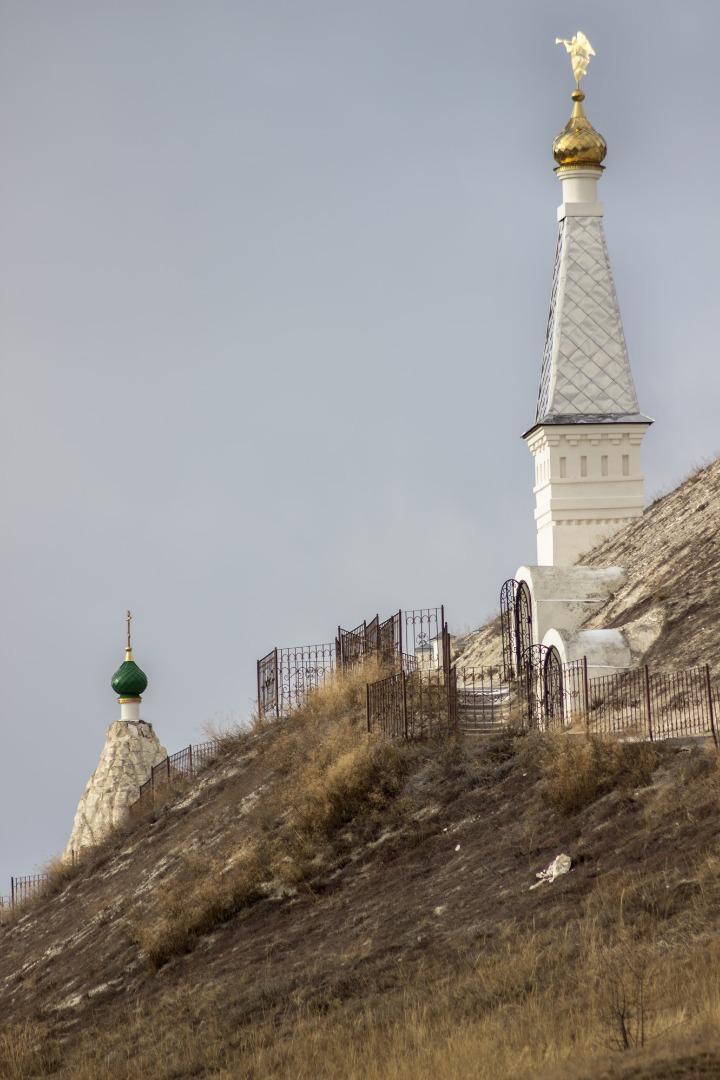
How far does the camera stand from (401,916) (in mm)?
16812

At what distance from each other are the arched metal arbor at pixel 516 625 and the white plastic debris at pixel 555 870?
8470mm

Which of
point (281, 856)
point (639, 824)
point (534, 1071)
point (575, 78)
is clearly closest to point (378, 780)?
point (281, 856)

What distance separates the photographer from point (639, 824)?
1641 centimetres

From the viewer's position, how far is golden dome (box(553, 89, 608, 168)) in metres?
35.8

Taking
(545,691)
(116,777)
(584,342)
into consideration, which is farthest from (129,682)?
(545,691)

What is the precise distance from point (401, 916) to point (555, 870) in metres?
1.57

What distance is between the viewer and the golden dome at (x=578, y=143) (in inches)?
1411

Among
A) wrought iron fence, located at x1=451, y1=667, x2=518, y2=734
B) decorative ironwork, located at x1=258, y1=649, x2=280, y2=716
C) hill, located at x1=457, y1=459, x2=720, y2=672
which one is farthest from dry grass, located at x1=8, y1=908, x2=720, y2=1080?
decorative ironwork, located at x1=258, y1=649, x2=280, y2=716

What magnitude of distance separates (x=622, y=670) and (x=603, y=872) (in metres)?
6.66

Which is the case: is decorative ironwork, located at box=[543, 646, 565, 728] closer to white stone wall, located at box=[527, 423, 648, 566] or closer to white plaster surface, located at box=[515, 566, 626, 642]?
white plaster surface, located at box=[515, 566, 626, 642]

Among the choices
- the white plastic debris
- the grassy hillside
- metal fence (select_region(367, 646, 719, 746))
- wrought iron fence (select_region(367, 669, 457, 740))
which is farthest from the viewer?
wrought iron fence (select_region(367, 669, 457, 740))

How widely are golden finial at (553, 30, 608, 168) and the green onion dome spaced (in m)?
13.0

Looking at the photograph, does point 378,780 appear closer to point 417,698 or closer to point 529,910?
point 417,698

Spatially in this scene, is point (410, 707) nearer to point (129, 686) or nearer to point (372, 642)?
point (372, 642)
